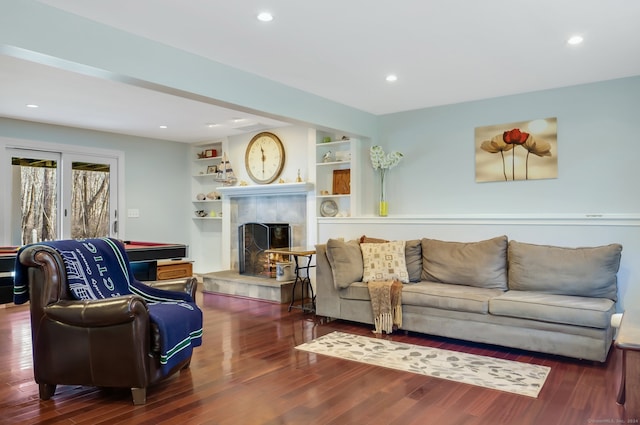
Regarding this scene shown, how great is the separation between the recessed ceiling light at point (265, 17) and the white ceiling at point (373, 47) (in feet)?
0.14

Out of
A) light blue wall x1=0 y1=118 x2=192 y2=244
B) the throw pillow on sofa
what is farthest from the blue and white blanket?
light blue wall x1=0 y1=118 x2=192 y2=244

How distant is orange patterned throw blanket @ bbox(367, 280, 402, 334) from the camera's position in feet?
13.7

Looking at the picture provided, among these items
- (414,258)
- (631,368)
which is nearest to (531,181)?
(414,258)

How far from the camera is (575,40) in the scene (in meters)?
3.29

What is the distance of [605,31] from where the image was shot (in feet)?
10.3

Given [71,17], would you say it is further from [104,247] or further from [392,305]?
[392,305]

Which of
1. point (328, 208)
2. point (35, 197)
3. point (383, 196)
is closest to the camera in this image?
point (383, 196)

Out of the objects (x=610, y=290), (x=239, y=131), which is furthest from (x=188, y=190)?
(x=610, y=290)

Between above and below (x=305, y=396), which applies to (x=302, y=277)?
above

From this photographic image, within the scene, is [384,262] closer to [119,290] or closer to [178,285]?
[178,285]

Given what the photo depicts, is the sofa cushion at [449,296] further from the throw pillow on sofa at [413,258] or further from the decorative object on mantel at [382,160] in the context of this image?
the decorative object on mantel at [382,160]

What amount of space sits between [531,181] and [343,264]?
7.03ft

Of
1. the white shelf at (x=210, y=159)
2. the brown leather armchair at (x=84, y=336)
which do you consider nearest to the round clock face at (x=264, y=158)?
the white shelf at (x=210, y=159)

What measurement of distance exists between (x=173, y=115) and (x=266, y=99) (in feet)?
6.47
